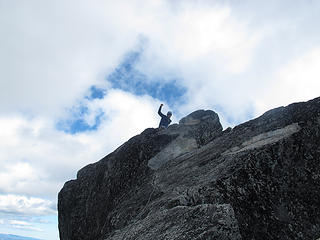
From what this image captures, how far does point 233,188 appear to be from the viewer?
36.6 feet

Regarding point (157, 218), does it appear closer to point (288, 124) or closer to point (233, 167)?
point (233, 167)

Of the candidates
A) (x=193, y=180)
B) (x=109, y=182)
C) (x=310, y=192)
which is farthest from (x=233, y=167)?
(x=109, y=182)

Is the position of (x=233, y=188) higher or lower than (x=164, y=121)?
lower

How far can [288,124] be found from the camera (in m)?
13.2

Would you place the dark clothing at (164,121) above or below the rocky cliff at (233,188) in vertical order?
above

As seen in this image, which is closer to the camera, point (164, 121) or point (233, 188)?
point (233, 188)

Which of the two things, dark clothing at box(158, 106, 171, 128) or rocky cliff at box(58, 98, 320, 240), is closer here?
rocky cliff at box(58, 98, 320, 240)

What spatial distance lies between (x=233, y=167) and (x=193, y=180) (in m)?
2.08

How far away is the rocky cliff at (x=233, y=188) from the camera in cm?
915

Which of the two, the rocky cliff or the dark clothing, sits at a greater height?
the dark clothing

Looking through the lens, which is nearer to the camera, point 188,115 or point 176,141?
point 176,141

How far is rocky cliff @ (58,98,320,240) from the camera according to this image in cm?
915

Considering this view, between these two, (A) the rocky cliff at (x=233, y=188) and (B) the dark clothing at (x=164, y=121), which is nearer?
(A) the rocky cliff at (x=233, y=188)

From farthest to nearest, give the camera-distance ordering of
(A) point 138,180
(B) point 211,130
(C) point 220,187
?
(B) point 211,130 → (A) point 138,180 → (C) point 220,187
